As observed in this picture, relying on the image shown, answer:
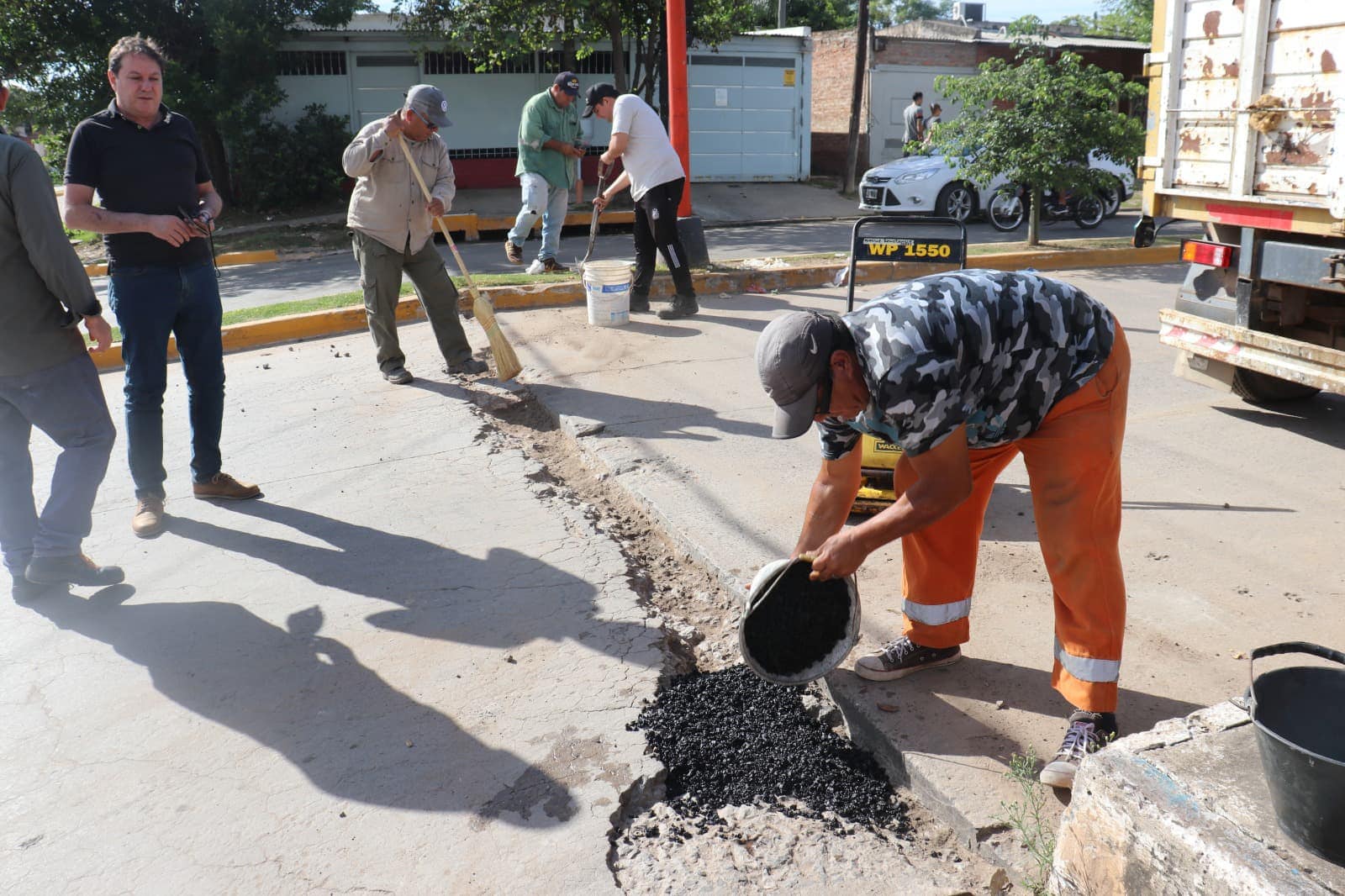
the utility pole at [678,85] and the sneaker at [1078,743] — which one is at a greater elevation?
the utility pole at [678,85]

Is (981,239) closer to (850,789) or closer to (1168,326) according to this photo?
(1168,326)

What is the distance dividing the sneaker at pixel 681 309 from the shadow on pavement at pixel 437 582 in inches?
167

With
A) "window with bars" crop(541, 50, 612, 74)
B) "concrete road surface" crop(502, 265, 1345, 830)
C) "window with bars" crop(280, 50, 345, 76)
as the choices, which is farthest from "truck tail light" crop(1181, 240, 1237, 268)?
"window with bars" crop(280, 50, 345, 76)

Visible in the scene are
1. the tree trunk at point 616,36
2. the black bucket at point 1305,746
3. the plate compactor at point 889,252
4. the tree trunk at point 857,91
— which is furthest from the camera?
the tree trunk at point 857,91

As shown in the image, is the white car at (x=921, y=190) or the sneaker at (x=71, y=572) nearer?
the sneaker at (x=71, y=572)

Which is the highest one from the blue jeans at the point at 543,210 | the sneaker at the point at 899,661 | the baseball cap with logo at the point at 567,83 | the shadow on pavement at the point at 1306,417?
the baseball cap with logo at the point at 567,83

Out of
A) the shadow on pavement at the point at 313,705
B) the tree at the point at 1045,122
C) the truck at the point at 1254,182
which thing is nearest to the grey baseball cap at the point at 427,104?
the shadow on pavement at the point at 313,705

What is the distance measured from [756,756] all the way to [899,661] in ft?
1.86

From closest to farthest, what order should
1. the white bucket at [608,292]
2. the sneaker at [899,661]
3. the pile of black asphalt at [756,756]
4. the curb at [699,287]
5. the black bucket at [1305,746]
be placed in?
the black bucket at [1305,746], the pile of black asphalt at [756,756], the sneaker at [899,661], the white bucket at [608,292], the curb at [699,287]

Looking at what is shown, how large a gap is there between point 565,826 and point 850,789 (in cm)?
80

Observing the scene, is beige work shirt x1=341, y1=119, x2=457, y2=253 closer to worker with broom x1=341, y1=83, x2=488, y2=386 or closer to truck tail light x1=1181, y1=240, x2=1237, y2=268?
worker with broom x1=341, y1=83, x2=488, y2=386

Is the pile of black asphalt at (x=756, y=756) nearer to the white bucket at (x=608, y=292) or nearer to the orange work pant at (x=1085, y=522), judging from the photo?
the orange work pant at (x=1085, y=522)

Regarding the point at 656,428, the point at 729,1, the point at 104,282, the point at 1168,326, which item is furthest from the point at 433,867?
the point at 729,1

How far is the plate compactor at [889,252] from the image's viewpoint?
448 cm
